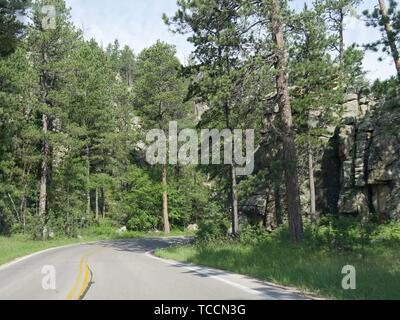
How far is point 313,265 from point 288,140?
21.5 ft

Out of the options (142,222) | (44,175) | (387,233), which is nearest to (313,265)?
(387,233)

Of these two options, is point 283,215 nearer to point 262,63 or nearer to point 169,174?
point 262,63

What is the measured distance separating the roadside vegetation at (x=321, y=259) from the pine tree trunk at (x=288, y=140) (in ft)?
2.36

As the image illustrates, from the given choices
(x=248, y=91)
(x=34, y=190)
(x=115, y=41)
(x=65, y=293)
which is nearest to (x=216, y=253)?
(x=248, y=91)

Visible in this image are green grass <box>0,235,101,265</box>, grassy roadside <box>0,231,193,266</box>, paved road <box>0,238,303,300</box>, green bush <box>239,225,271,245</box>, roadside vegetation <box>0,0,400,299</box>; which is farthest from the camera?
grassy roadside <box>0,231,193,266</box>

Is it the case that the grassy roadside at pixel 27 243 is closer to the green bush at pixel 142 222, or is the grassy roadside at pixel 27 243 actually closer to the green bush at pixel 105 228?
the green bush at pixel 105 228

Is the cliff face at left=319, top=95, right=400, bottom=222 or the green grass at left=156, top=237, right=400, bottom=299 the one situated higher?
the cliff face at left=319, top=95, right=400, bottom=222

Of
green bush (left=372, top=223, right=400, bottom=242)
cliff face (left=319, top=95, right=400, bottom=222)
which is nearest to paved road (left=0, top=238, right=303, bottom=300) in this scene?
green bush (left=372, top=223, right=400, bottom=242)

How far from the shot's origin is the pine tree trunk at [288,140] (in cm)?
1786

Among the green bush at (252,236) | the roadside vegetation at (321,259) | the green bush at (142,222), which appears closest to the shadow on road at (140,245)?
the green bush at (252,236)

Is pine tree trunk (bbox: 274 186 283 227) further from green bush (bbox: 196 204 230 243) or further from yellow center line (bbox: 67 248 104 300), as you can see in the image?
yellow center line (bbox: 67 248 104 300)

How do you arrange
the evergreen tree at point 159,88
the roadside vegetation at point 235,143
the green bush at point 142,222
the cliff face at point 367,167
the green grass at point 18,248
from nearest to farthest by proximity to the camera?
the roadside vegetation at point 235,143, the green grass at point 18,248, the cliff face at point 367,167, the evergreen tree at point 159,88, the green bush at point 142,222

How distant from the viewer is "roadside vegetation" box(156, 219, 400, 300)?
10008mm

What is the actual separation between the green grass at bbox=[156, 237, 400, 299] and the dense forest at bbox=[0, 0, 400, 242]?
2.19m
